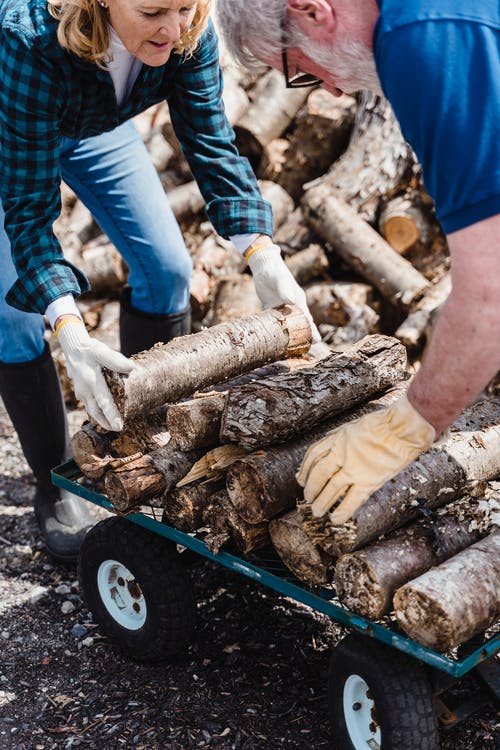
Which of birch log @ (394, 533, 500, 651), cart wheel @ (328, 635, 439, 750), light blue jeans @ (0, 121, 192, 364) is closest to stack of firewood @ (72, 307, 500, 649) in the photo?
birch log @ (394, 533, 500, 651)

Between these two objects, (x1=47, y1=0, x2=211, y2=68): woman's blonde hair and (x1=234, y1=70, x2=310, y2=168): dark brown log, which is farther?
(x1=234, y1=70, x2=310, y2=168): dark brown log

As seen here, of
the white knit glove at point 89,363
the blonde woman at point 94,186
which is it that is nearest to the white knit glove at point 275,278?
the blonde woman at point 94,186

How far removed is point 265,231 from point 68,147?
2.42 feet

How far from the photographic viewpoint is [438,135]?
5.79 feet

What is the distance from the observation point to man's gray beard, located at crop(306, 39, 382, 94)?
2.00m

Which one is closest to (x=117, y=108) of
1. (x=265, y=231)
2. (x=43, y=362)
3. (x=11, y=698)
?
(x=265, y=231)

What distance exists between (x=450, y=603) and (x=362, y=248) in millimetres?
3154

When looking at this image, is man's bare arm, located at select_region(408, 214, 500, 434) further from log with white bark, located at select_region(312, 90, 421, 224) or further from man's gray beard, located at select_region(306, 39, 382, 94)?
log with white bark, located at select_region(312, 90, 421, 224)

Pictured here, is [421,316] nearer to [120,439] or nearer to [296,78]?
[120,439]

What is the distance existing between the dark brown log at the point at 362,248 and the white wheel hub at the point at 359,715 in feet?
8.87

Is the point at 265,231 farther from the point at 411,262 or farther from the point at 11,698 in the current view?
the point at 411,262

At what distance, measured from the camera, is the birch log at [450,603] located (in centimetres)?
208

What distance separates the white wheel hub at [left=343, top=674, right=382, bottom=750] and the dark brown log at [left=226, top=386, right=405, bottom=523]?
49 cm

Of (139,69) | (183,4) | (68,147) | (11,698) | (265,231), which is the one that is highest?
(183,4)
